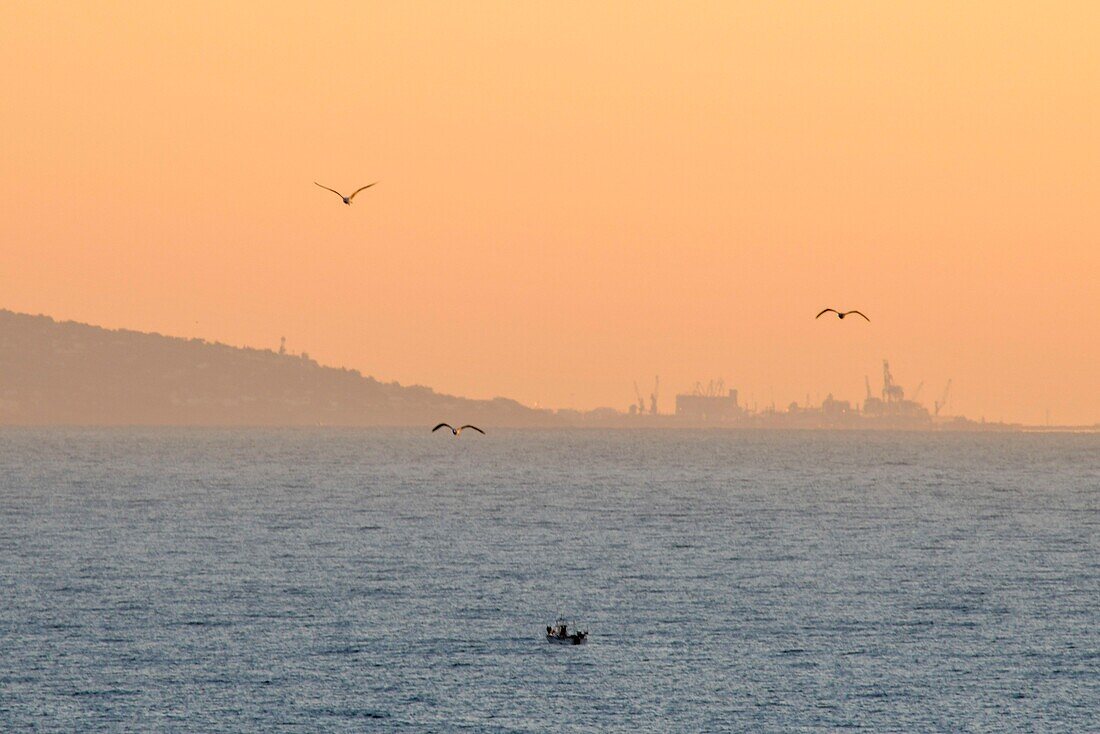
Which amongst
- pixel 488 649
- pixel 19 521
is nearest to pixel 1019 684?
pixel 488 649

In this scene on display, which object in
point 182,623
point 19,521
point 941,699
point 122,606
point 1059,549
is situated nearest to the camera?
point 941,699

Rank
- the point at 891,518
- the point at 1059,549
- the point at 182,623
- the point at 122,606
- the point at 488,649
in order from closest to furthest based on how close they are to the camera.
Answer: the point at 488,649 → the point at 182,623 → the point at 122,606 → the point at 1059,549 → the point at 891,518

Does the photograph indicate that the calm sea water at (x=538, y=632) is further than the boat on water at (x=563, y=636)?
No

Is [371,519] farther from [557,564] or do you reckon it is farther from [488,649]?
[488,649]

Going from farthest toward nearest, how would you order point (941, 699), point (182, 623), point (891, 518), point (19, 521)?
point (891, 518), point (19, 521), point (182, 623), point (941, 699)

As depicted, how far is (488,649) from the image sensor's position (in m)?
84.4

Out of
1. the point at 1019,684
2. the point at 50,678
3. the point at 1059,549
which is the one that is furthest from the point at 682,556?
the point at 50,678

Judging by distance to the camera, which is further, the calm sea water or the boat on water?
the boat on water

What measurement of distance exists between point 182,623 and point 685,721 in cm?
3733

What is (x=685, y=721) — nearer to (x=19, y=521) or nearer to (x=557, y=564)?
(x=557, y=564)

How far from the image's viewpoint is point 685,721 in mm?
68812

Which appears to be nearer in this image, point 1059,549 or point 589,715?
point 589,715

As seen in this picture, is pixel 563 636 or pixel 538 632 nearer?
pixel 563 636

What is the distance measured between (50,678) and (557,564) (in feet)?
199
